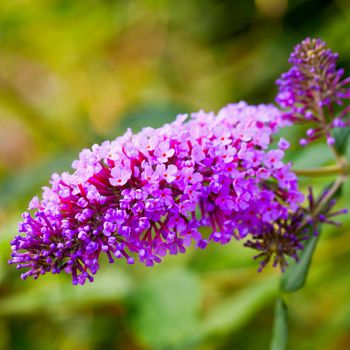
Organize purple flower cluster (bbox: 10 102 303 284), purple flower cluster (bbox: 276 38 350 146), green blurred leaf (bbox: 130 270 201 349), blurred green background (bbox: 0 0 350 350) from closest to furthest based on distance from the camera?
1. purple flower cluster (bbox: 10 102 303 284)
2. purple flower cluster (bbox: 276 38 350 146)
3. green blurred leaf (bbox: 130 270 201 349)
4. blurred green background (bbox: 0 0 350 350)

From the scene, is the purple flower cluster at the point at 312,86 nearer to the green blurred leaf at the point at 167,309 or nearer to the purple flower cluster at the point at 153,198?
the purple flower cluster at the point at 153,198

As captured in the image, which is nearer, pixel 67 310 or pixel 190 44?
pixel 67 310

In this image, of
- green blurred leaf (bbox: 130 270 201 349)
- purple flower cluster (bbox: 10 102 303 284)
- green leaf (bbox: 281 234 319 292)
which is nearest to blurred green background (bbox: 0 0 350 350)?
green blurred leaf (bbox: 130 270 201 349)

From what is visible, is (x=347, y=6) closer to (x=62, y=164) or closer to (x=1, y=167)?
(x=62, y=164)

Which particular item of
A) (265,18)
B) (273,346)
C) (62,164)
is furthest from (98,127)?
(273,346)

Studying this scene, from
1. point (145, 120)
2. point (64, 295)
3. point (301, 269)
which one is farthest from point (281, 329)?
point (145, 120)

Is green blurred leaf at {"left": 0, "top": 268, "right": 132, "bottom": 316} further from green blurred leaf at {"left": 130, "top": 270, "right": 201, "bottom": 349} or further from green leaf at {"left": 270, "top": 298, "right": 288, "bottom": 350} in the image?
green leaf at {"left": 270, "top": 298, "right": 288, "bottom": 350}
